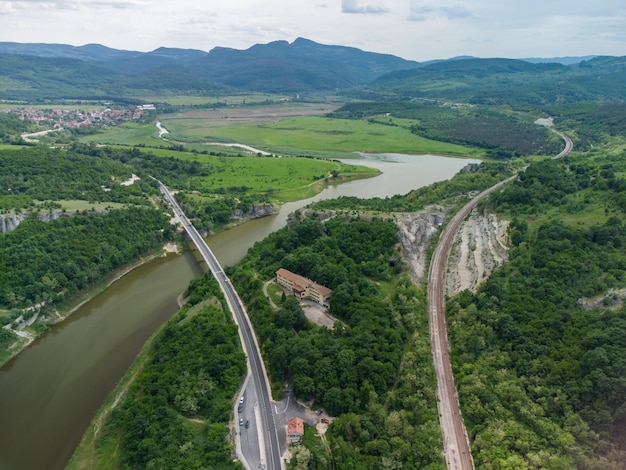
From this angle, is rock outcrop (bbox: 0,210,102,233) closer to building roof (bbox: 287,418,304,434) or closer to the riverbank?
the riverbank

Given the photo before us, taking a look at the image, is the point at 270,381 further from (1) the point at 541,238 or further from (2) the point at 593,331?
(1) the point at 541,238

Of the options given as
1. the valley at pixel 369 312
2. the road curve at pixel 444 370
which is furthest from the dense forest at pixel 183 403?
the road curve at pixel 444 370

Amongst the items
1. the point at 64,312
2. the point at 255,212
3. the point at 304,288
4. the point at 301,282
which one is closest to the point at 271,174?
the point at 255,212

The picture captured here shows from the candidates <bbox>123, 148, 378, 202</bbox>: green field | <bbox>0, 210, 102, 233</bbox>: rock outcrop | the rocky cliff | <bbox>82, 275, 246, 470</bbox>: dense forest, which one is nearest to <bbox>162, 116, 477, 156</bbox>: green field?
<bbox>123, 148, 378, 202</bbox>: green field

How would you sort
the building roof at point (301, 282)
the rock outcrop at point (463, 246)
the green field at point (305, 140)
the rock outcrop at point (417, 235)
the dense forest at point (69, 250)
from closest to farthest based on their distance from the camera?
the building roof at point (301, 282) → the dense forest at point (69, 250) → the rock outcrop at point (463, 246) → the rock outcrop at point (417, 235) → the green field at point (305, 140)

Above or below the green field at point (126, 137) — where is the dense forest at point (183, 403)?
below

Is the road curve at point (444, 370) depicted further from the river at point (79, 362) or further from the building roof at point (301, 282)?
the river at point (79, 362)

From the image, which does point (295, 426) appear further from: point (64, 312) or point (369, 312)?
point (64, 312)
